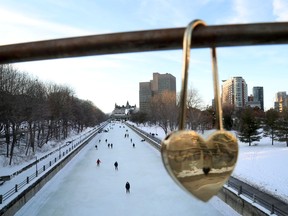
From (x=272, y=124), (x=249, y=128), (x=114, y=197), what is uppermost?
(x=272, y=124)

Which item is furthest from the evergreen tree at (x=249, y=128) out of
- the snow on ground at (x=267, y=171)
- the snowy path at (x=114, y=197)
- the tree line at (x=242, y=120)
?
the snowy path at (x=114, y=197)

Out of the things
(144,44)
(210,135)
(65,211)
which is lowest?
(65,211)

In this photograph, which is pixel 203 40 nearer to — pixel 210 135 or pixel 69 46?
pixel 210 135

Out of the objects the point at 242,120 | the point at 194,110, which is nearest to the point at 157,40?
the point at 242,120

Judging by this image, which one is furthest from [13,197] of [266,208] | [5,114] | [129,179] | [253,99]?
[253,99]

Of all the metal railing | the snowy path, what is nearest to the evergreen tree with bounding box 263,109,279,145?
the snowy path

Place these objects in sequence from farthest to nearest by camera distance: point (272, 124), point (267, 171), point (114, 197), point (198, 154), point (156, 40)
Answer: point (272, 124)
point (267, 171)
point (114, 197)
point (156, 40)
point (198, 154)

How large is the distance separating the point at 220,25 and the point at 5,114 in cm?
3463

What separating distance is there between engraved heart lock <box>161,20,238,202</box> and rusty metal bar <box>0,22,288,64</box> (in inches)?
2.8

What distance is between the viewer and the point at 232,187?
20.2 meters

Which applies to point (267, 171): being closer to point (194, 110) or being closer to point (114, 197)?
point (114, 197)

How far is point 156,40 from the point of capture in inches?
68.6

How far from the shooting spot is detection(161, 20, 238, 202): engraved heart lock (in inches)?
59.8

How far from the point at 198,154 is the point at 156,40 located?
589 millimetres
